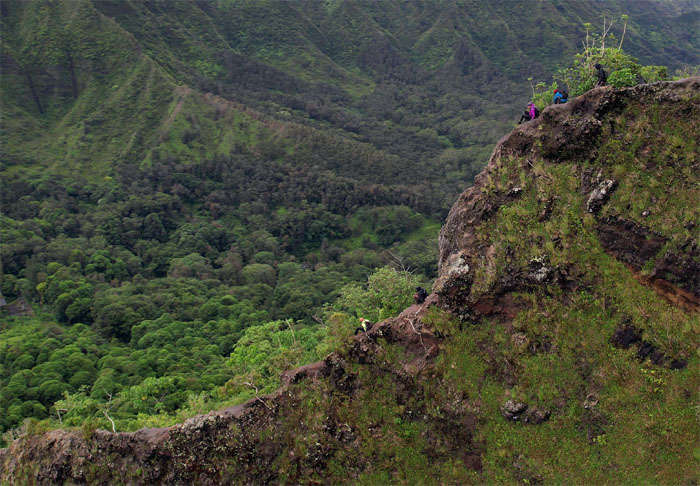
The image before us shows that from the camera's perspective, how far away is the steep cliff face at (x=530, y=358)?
1379 centimetres

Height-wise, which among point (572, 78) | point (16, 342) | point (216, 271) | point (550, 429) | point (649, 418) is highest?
point (572, 78)

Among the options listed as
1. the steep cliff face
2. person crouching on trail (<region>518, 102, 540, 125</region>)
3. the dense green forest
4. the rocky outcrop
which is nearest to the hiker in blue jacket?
person crouching on trail (<region>518, 102, 540, 125</region>)

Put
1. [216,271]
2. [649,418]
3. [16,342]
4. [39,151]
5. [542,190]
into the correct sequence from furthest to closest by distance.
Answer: [39,151] < [216,271] < [16,342] < [542,190] < [649,418]

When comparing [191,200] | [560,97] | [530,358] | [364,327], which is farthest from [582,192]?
[191,200]

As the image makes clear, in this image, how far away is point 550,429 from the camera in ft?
46.8

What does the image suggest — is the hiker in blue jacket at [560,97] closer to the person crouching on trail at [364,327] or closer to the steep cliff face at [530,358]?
the steep cliff face at [530,358]

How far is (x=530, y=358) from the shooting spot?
15.3m

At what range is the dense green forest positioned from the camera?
35500 mm

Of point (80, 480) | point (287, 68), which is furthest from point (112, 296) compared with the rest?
point (287, 68)

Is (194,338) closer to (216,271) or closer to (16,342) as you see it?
(16,342)

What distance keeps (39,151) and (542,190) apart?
108679 mm

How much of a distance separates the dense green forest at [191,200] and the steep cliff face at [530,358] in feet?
8.44

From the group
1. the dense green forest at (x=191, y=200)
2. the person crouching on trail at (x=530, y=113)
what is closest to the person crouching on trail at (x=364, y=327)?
the dense green forest at (x=191, y=200)

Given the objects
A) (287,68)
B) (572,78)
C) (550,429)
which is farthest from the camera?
(287,68)
